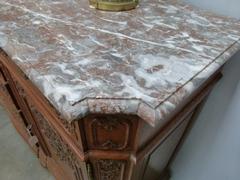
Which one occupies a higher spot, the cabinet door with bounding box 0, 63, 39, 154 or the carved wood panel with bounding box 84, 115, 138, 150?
the carved wood panel with bounding box 84, 115, 138, 150

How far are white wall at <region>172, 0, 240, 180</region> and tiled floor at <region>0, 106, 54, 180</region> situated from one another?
818 millimetres

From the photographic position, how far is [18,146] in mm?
1409

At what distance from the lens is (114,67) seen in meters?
0.43

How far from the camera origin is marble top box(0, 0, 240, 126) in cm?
37

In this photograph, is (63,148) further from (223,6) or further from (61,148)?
(223,6)

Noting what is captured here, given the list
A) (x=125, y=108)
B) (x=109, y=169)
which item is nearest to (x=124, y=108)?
(x=125, y=108)

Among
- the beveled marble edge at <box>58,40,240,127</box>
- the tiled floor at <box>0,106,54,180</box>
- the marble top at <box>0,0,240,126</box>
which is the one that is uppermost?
the marble top at <box>0,0,240,126</box>

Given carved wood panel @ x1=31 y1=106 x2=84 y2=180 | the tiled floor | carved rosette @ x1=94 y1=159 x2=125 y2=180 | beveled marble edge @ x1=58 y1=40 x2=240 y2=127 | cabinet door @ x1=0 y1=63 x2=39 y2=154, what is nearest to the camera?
beveled marble edge @ x1=58 y1=40 x2=240 y2=127

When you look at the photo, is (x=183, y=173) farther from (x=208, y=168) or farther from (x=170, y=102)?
(x=170, y=102)

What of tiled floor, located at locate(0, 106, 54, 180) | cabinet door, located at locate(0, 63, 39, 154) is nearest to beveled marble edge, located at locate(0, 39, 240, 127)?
cabinet door, located at locate(0, 63, 39, 154)

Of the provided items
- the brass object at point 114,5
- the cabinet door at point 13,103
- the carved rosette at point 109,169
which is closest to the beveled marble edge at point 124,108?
the carved rosette at point 109,169

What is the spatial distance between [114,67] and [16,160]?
3.95 feet

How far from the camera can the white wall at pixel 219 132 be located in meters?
0.68

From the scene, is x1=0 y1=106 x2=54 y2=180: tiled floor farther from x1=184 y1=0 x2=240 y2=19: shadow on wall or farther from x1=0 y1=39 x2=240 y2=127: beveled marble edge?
x1=184 y1=0 x2=240 y2=19: shadow on wall
